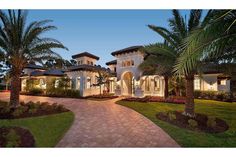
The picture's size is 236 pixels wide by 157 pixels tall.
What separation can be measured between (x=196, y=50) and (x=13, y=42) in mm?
8530

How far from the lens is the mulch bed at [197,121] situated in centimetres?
660

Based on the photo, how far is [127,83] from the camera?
51.4ft

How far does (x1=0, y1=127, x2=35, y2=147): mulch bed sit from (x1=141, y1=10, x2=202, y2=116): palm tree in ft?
22.4

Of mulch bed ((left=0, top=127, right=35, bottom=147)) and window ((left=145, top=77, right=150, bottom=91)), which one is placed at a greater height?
window ((left=145, top=77, right=150, bottom=91))

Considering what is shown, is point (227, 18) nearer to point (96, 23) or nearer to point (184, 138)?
point (184, 138)

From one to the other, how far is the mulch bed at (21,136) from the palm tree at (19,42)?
10.2 ft

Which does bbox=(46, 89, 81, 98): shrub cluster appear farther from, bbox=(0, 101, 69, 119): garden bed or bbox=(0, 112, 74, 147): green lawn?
bbox=(0, 112, 74, 147): green lawn

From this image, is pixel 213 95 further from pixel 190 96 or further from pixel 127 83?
pixel 190 96

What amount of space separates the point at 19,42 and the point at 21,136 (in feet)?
16.9

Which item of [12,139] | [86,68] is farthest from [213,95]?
[12,139]

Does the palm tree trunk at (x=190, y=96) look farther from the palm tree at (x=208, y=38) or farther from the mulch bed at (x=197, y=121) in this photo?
the palm tree at (x=208, y=38)

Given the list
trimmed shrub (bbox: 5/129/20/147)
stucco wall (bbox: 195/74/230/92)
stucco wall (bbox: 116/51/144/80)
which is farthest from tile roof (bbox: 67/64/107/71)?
stucco wall (bbox: 195/74/230/92)

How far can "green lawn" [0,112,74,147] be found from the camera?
5.30 meters

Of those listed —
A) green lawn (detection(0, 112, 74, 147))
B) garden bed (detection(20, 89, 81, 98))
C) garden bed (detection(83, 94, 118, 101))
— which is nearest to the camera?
green lawn (detection(0, 112, 74, 147))
